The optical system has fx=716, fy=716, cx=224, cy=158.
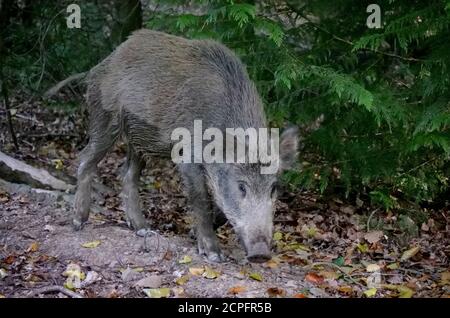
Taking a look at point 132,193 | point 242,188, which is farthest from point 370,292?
point 132,193

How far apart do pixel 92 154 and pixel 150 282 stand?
1.73 m

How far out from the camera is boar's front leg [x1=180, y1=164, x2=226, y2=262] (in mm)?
5480

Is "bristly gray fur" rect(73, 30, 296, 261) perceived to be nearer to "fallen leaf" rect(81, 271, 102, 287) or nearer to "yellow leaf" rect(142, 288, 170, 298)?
"yellow leaf" rect(142, 288, 170, 298)

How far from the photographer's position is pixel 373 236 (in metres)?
6.12

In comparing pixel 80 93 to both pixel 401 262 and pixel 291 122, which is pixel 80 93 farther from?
pixel 401 262

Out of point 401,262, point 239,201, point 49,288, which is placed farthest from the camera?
point 401,262

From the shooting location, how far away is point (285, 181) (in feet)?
21.5

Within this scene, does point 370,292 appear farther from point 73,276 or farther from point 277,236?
point 73,276

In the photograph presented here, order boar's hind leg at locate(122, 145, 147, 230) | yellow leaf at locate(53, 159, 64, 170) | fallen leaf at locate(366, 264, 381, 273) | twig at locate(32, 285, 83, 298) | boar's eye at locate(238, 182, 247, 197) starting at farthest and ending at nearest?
1. yellow leaf at locate(53, 159, 64, 170)
2. boar's hind leg at locate(122, 145, 147, 230)
3. fallen leaf at locate(366, 264, 381, 273)
4. boar's eye at locate(238, 182, 247, 197)
5. twig at locate(32, 285, 83, 298)

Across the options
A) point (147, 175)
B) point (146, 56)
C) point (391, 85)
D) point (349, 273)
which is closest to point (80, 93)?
point (147, 175)

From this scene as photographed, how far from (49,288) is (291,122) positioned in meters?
3.07

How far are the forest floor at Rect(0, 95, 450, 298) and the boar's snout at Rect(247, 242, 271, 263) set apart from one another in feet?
0.65

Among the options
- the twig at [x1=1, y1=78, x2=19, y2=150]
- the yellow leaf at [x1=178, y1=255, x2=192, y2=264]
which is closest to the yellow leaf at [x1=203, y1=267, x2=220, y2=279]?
the yellow leaf at [x1=178, y1=255, x2=192, y2=264]

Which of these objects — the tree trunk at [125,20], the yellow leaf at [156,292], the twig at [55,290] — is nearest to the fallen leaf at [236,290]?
the yellow leaf at [156,292]
